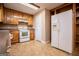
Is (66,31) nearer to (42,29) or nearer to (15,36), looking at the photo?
(42,29)

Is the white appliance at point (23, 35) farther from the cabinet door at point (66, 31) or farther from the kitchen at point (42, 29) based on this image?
the cabinet door at point (66, 31)

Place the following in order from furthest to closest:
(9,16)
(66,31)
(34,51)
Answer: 1. (9,16)
2. (34,51)
3. (66,31)

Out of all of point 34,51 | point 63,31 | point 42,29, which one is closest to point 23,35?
point 42,29

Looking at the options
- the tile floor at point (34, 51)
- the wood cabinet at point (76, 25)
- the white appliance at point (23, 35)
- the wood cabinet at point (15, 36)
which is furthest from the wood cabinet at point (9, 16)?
the wood cabinet at point (76, 25)

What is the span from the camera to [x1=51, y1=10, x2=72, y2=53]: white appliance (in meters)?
2.64

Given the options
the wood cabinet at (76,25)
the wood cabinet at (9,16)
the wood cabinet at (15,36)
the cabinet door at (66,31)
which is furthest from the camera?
the wood cabinet at (15,36)

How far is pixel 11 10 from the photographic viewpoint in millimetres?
4516

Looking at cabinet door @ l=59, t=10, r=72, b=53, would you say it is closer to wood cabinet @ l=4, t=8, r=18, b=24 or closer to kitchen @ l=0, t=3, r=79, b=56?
kitchen @ l=0, t=3, r=79, b=56

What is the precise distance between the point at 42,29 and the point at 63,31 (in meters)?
1.82

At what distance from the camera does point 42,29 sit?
4.59 meters

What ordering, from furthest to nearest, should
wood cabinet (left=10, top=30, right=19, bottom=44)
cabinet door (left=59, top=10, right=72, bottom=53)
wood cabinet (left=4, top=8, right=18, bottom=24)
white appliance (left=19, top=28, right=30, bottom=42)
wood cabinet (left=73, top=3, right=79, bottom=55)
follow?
white appliance (left=19, top=28, right=30, bottom=42) < wood cabinet (left=10, top=30, right=19, bottom=44) < wood cabinet (left=4, top=8, right=18, bottom=24) < wood cabinet (left=73, top=3, right=79, bottom=55) < cabinet door (left=59, top=10, right=72, bottom=53)

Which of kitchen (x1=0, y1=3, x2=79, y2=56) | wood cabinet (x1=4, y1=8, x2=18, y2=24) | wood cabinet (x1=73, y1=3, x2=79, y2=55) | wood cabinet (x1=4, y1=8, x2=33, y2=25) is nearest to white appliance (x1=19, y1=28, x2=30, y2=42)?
kitchen (x1=0, y1=3, x2=79, y2=56)

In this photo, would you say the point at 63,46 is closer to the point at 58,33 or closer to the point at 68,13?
the point at 58,33

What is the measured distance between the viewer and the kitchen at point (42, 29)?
8.87ft
